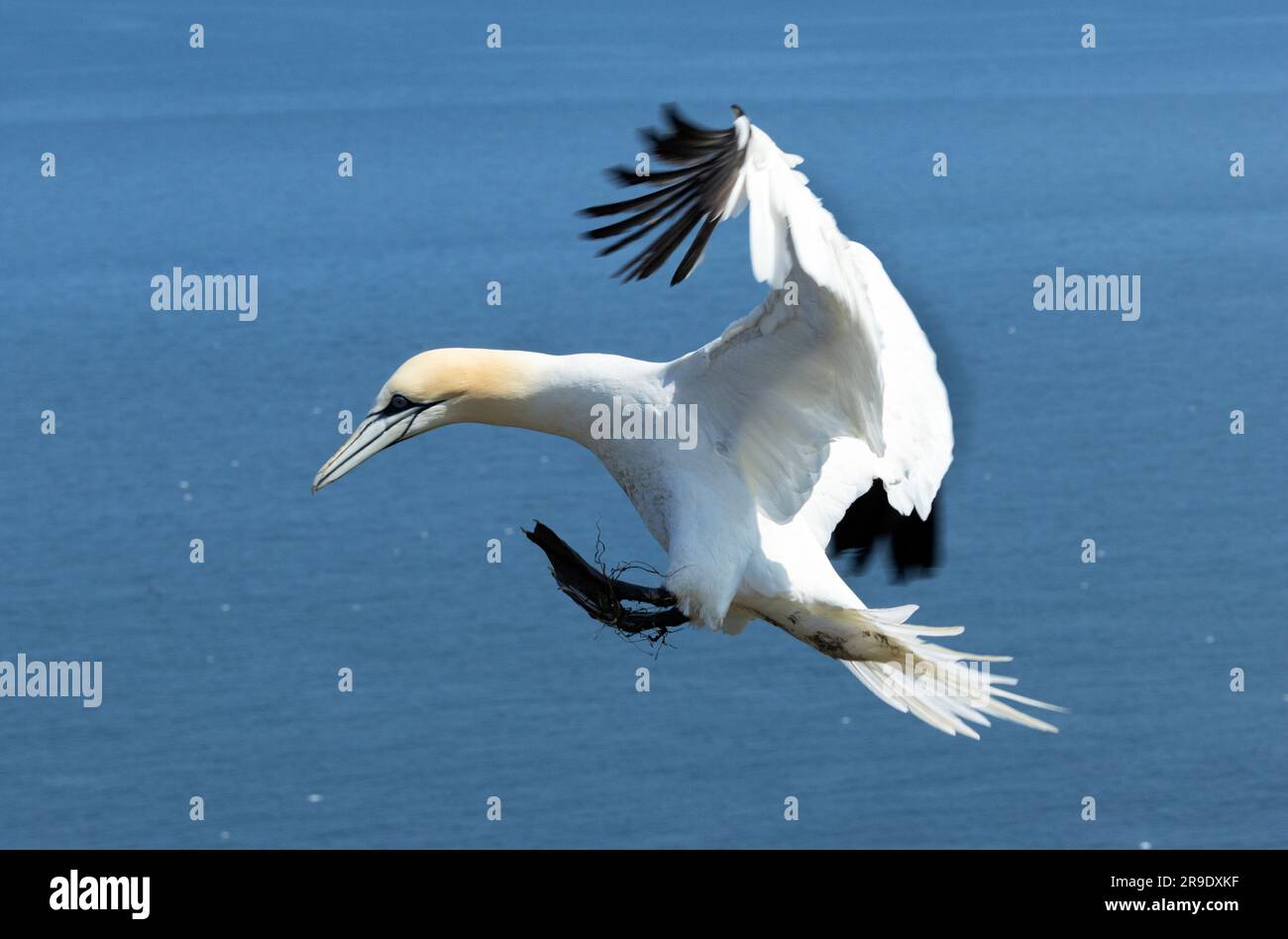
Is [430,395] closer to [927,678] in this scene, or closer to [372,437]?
[372,437]

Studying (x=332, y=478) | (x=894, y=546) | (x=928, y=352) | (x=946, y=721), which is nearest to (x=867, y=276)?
(x=928, y=352)

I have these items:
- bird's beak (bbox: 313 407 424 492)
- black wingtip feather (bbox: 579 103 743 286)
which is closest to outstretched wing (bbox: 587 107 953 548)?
black wingtip feather (bbox: 579 103 743 286)

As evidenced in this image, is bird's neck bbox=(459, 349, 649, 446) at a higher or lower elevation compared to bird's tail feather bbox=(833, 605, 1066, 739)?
higher

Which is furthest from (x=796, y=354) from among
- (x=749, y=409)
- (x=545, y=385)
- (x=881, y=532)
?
(x=881, y=532)

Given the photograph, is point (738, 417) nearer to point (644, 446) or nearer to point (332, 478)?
point (644, 446)

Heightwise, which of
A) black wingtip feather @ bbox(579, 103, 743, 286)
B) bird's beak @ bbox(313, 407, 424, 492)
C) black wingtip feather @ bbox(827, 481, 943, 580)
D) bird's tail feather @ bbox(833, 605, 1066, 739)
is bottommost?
bird's tail feather @ bbox(833, 605, 1066, 739)

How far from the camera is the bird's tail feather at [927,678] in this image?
6.14 metres

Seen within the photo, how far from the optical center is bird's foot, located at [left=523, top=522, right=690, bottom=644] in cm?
586

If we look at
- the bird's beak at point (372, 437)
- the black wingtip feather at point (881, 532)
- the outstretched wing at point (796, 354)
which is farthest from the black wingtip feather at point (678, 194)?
the black wingtip feather at point (881, 532)

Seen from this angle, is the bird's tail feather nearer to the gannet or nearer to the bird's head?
the gannet

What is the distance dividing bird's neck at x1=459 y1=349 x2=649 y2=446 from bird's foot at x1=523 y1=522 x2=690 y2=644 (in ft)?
0.97

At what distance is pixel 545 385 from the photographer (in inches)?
231

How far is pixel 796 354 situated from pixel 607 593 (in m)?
0.76

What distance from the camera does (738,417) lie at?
19.6 ft
